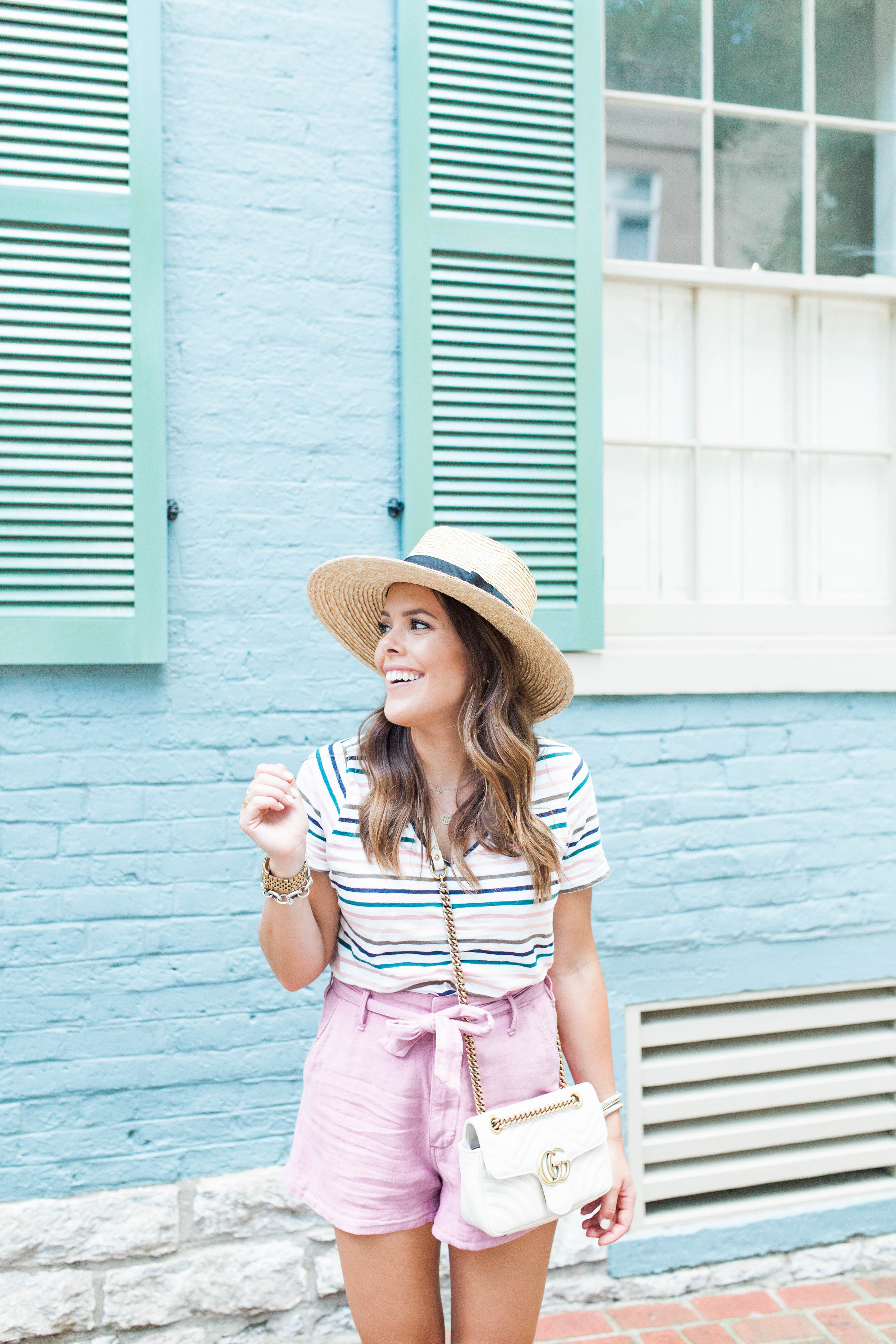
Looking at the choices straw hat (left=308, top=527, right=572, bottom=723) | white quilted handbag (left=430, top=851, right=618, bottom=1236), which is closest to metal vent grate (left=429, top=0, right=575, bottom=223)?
straw hat (left=308, top=527, right=572, bottom=723)

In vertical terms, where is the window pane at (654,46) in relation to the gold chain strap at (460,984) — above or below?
above

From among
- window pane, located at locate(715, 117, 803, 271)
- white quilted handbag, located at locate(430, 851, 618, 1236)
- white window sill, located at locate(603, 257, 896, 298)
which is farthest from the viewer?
window pane, located at locate(715, 117, 803, 271)

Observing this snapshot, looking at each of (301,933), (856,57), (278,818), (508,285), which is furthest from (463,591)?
(856,57)

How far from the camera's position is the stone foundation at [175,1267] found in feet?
8.09

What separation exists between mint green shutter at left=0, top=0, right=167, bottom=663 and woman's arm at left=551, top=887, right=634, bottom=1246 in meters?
1.29

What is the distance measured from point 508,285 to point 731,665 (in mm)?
1246

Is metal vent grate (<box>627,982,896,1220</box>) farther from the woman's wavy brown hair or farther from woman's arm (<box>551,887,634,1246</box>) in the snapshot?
the woman's wavy brown hair

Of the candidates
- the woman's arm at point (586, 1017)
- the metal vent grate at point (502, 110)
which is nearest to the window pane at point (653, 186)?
the metal vent grate at point (502, 110)

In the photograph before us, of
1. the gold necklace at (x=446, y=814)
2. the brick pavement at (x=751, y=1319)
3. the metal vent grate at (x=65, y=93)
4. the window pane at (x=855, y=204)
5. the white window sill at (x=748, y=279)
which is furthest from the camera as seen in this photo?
the window pane at (x=855, y=204)

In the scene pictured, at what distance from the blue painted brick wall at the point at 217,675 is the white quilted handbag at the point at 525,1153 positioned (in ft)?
3.90

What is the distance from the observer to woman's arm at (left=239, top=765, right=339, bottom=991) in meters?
1.51

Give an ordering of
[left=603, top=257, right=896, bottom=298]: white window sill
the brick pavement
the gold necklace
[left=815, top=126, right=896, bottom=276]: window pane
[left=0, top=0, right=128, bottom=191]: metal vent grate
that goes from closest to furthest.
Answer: the gold necklace < [left=0, top=0, right=128, bottom=191]: metal vent grate < the brick pavement < [left=603, top=257, right=896, bottom=298]: white window sill < [left=815, top=126, right=896, bottom=276]: window pane

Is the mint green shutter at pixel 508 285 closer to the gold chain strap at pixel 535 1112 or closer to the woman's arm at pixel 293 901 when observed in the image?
the woman's arm at pixel 293 901

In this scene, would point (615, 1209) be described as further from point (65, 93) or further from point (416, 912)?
point (65, 93)
